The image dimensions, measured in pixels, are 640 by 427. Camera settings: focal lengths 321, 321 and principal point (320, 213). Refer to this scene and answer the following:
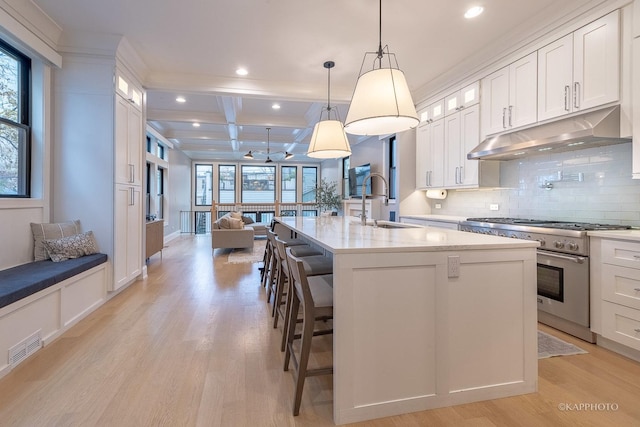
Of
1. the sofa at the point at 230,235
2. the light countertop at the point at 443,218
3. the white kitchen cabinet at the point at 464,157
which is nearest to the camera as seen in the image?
the white kitchen cabinet at the point at 464,157

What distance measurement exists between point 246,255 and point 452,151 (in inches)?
170

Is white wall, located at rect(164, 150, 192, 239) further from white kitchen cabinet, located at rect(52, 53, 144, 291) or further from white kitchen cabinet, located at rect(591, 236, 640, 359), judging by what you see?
white kitchen cabinet, located at rect(591, 236, 640, 359)

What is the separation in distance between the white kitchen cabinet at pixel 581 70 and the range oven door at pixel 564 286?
1.28m

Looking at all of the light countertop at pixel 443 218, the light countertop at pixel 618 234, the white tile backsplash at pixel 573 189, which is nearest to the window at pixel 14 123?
the light countertop at pixel 443 218

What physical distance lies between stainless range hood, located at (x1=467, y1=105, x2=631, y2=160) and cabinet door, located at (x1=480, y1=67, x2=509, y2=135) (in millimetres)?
159

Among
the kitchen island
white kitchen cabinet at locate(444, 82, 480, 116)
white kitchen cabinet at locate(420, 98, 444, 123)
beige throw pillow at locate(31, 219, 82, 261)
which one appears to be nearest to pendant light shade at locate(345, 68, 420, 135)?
the kitchen island

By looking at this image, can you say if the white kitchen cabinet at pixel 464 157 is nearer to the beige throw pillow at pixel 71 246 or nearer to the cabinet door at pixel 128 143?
the cabinet door at pixel 128 143

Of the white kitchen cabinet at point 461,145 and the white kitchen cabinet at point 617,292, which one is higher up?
the white kitchen cabinet at point 461,145

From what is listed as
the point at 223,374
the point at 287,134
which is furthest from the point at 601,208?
the point at 287,134

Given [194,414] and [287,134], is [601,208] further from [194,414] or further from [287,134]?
[287,134]

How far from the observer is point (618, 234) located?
2.27 m

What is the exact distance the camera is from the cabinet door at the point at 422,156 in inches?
192

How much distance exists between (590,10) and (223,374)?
394 cm

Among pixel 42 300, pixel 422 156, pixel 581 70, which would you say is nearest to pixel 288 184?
pixel 422 156
